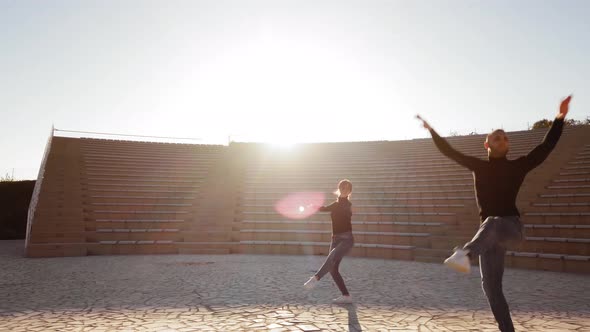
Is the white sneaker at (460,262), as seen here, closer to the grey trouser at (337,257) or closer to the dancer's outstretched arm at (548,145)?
the dancer's outstretched arm at (548,145)

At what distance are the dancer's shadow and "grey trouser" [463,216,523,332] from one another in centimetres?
165

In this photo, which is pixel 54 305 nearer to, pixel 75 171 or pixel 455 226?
pixel 455 226

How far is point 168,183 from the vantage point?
15.9 m

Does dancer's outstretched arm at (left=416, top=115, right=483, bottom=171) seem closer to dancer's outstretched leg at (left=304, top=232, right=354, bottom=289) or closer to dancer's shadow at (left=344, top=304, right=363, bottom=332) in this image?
dancer's shadow at (left=344, top=304, right=363, bottom=332)

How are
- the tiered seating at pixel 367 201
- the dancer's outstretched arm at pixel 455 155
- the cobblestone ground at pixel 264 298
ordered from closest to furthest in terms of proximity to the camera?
the dancer's outstretched arm at pixel 455 155 < the cobblestone ground at pixel 264 298 < the tiered seating at pixel 367 201

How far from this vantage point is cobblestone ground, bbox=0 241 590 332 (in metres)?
4.53

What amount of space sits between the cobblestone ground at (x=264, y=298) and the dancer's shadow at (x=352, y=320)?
0.01 meters

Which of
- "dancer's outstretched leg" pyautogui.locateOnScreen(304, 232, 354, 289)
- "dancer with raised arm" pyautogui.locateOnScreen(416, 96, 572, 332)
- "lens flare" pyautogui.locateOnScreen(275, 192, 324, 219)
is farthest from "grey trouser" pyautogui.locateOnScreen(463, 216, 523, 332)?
"lens flare" pyautogui.locateOnScreen(275, 192, 324, 219)

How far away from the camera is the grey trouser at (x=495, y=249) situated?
9.66 feet

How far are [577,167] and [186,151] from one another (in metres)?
16.8

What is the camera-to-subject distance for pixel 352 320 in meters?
4.68

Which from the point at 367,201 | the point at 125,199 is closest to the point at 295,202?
the point at 367,201

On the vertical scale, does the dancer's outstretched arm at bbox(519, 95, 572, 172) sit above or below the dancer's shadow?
above

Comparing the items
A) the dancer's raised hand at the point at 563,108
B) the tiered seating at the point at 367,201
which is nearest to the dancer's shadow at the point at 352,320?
the dancer's raised hand at the point at 563,108
